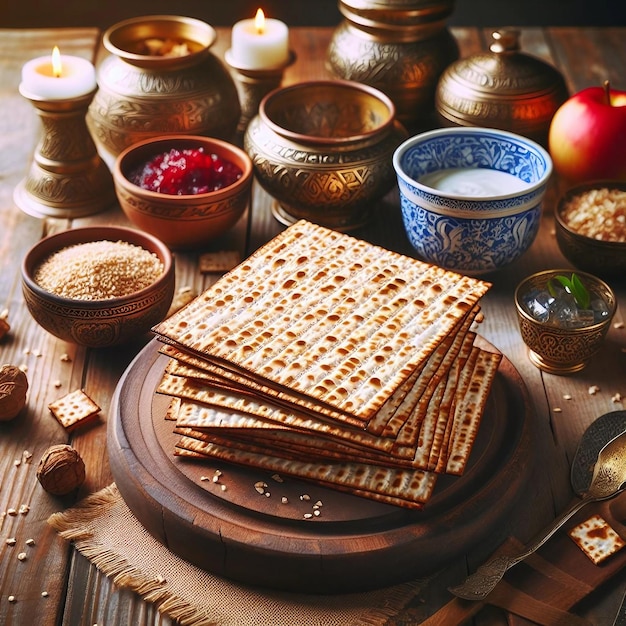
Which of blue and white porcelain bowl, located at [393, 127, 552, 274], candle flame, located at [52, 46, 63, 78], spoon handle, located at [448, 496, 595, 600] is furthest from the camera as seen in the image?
candle flame, located at [52, 46, 63, 78]

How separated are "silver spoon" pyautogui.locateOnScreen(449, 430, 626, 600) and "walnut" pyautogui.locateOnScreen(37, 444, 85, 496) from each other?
2.45 feet

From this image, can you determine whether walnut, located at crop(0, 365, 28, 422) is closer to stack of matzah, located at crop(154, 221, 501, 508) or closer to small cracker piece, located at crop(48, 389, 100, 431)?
small cracker piece, located at crop(48, 389, 100, 431)

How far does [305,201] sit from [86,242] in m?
0.60

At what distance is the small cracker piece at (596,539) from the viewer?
1.66 metres

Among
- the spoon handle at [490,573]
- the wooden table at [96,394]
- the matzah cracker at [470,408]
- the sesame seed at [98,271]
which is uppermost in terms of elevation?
the matzah cracker at [470,408]

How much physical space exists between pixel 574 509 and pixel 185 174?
1.31 m

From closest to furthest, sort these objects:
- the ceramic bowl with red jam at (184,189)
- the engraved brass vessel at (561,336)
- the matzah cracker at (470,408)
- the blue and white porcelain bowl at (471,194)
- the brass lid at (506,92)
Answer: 1. the matzah cracker at (470,408)
2. the engraved brass vessel at (561,336)
3. the blue and white porcelain bowl at (471,194)
4. the ceramic bowl with red jam at (184,189)
5. the brass lid at (506,92)

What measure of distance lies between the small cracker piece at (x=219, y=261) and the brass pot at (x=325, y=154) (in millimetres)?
210

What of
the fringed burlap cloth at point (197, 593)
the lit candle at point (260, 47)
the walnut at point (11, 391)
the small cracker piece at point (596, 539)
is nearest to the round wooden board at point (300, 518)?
the fringed burlap cloth at point (197, 593)

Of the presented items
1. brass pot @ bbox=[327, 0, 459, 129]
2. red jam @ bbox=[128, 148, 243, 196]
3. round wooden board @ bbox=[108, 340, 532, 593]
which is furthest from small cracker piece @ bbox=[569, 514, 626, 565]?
brass pot @ bbox=[327, 0, 459, 129]

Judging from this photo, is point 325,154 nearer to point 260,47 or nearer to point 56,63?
point 260,47

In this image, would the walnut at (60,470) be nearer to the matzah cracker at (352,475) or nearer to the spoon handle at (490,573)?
the matzah cracker at (352,475)

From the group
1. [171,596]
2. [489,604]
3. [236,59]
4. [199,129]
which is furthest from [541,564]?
[236,59]

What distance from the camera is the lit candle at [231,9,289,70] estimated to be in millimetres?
2857
